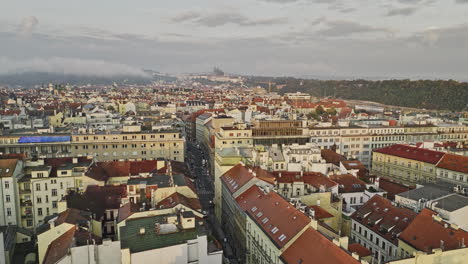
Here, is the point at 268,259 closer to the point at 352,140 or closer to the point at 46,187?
the point at 46,187

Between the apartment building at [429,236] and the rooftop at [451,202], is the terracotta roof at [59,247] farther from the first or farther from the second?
the rooftop at [451,202]

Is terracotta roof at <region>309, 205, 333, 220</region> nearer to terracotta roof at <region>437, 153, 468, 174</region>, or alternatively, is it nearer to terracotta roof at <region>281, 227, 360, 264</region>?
terracotta roof at <region>281, 227, 360, 264</region>

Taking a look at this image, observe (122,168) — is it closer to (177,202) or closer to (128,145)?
(128,145)

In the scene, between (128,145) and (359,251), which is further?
(128,145)

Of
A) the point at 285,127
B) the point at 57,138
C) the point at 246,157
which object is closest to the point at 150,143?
the point at 57,138

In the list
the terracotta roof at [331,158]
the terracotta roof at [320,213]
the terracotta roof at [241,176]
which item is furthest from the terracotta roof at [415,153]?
the terracotta roof at [241,176]

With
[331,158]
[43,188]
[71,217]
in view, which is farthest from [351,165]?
[43,188]

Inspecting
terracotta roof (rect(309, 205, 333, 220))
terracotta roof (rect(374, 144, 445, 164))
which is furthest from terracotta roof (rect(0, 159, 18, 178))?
terracotta roof (rect(374, 144, 445, 164))
